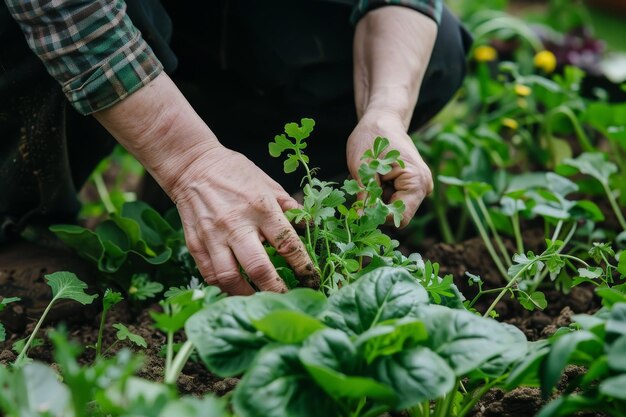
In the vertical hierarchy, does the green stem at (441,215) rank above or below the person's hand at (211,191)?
below

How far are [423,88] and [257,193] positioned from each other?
740 mm

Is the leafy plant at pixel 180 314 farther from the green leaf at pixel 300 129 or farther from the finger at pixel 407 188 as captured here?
the finger at pixel 407 188

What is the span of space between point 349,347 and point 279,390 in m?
0.09

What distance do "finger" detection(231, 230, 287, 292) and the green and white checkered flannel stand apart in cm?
28

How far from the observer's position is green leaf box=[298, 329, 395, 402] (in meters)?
0.85

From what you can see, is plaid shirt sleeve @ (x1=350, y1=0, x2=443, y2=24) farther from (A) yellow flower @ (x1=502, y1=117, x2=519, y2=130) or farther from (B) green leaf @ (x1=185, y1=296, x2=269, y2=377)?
(B) green leaf @ (x1=185, y1=296, x2=269, y2=377)

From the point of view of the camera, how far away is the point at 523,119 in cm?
213

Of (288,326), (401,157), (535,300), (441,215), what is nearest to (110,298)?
(288,326)

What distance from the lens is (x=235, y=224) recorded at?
1.13m

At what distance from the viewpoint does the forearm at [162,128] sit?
1.17 metres

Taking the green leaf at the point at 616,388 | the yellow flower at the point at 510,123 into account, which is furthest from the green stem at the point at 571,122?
the green leaf at the point at 616,388

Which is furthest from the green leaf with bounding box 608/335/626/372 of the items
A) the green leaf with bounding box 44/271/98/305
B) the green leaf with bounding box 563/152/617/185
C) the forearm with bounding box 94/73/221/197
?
the green leaf with bounding box 563/152/617/185

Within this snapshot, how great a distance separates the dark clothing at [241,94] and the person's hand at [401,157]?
1.24ft

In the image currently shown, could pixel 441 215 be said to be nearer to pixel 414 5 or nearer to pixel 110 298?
pixel 414 5
